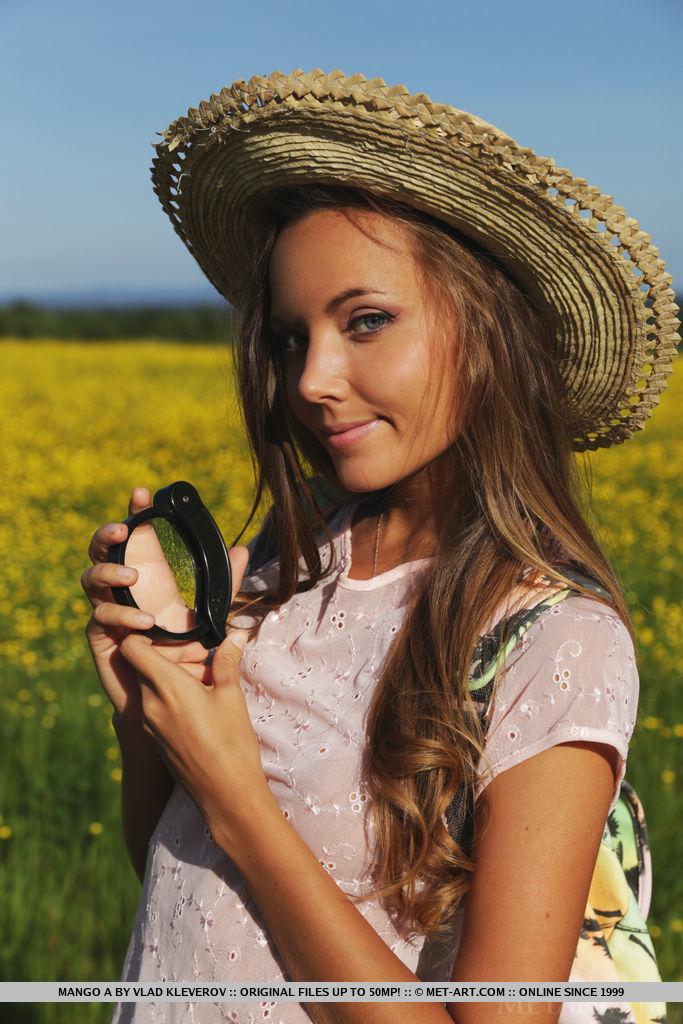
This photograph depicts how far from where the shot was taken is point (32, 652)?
4348mm

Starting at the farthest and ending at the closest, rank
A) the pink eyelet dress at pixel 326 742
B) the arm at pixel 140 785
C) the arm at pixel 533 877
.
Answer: the arm at pixel 140 785 → the pink eyelet dress at pixel 326 742 → the arm at pixel 533 877

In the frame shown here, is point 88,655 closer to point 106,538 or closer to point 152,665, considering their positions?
point 106,538

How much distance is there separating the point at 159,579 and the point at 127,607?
0.44 feet

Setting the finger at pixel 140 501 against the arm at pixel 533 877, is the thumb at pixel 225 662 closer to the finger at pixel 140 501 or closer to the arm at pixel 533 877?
the finger at pixel 140 501

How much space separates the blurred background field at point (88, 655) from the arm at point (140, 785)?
72 centimetres

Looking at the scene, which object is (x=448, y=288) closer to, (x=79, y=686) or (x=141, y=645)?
(x=141, y=645)

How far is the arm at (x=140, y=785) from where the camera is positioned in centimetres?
175

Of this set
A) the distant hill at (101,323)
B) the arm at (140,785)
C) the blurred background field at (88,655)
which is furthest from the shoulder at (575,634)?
the distant hill at (101,323)

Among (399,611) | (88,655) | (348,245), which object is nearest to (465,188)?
(348,245)

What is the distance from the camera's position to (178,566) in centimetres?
160

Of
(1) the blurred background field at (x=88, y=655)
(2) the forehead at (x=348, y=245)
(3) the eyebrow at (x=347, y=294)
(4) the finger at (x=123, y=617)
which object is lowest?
(1) the blurred background field at (x=88, y=655)

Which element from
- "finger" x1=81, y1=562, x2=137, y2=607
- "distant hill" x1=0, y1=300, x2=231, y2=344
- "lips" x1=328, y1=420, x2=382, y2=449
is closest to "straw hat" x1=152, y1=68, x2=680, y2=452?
"lips" x1=328, y1=420, x2=382, y2=449

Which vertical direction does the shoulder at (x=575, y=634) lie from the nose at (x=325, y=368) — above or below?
below

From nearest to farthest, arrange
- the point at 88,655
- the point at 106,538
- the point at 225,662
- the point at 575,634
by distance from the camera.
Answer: the point at 575,634 < the point at 225,662 < the point at 106,538 < the point at 88,655
